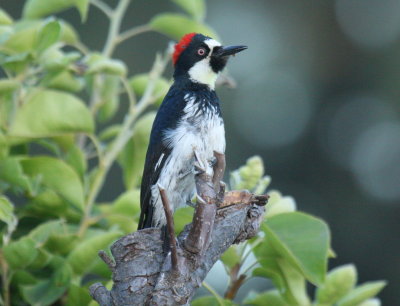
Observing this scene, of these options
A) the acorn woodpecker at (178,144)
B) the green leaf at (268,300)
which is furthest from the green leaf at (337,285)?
the acorn woodpecker at (178,144)

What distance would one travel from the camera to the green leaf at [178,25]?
3.20 meters

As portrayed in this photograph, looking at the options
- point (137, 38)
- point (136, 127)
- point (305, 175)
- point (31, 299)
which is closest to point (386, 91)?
point (305, 175)

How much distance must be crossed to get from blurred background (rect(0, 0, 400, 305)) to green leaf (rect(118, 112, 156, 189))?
13.2 feet

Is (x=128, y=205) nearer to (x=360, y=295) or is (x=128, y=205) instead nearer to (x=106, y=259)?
(x=106, y=259)

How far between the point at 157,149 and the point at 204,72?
0.53 meters

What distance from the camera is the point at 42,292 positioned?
2.44 metres

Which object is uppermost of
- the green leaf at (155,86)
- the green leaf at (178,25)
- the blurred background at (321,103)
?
the green leaf at (178,25)

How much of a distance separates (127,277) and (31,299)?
514 mm

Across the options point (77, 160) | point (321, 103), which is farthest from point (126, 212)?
point (321, 103)

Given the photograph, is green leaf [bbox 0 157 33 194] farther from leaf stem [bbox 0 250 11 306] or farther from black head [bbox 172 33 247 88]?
black head [bbox 172 33 247 88]

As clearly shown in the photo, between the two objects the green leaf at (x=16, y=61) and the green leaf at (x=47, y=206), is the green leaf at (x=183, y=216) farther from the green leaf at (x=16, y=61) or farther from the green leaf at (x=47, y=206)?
the green leaf at (x=16, y=61)

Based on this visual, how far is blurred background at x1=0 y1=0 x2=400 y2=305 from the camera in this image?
7.41 meters

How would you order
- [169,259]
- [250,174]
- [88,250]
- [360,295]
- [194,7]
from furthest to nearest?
[194,7]
[360,295]
[250,174]
[88,250]
[169,259]

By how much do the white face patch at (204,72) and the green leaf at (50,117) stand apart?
73 centimetres
